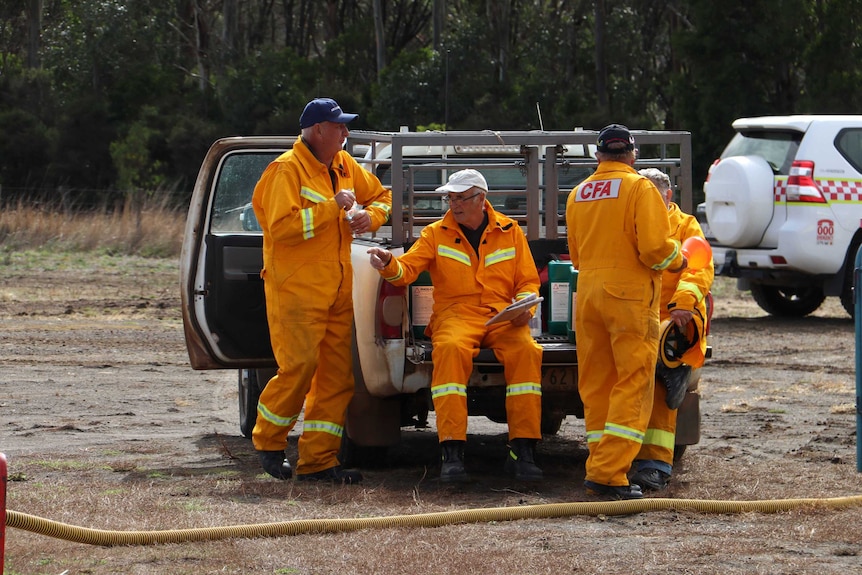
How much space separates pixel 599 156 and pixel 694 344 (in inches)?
41.7

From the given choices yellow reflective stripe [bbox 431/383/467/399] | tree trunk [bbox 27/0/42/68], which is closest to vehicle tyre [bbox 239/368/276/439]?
yellow reflective stripe [bbox 431/383/467/399]

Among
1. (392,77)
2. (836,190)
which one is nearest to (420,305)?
(836,190)

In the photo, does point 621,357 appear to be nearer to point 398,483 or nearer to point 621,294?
point 621,294

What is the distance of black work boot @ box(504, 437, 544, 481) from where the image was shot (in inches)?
283

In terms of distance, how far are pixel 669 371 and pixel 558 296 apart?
88 centimetres

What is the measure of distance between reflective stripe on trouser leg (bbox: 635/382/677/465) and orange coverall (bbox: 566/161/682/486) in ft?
1.15

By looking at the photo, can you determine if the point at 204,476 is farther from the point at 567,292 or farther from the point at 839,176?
the point at 839,176

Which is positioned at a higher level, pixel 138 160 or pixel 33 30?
pixel 33 30

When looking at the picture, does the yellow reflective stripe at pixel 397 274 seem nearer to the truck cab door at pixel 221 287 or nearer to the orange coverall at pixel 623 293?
the orange coverall at pixel 623 293

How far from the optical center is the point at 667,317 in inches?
282

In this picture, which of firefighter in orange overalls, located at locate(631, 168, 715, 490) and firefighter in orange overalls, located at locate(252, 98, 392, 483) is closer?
firefighter in orange overalls, located at locate(631, 168, 715, 490)

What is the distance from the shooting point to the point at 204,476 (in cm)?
740

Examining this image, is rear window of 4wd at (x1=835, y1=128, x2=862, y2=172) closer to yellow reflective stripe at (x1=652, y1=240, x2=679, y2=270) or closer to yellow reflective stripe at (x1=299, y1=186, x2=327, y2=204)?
yellow reflective stripe at (x1=652, y1=240, x2=679, y2=270)

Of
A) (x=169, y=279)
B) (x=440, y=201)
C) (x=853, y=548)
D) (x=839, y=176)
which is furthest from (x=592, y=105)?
(x=853, y=548)
